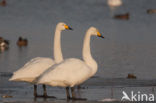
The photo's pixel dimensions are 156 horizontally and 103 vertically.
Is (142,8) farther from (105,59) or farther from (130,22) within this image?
(105,59)

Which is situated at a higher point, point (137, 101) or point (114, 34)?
point (114, 34)

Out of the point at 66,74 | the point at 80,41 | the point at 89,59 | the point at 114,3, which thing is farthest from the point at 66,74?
the point at 114,3

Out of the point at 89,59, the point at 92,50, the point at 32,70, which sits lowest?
the point at 32,70

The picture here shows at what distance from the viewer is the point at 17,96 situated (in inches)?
425

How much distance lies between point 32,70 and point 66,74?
94 centimetres

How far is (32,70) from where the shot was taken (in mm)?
10914

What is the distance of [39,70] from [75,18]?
26.6 m

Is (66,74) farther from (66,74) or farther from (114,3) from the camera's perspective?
(114,3)

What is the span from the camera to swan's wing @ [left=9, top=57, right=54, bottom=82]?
10680mm

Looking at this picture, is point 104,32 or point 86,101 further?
point 104,32

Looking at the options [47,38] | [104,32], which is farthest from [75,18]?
[47,38]

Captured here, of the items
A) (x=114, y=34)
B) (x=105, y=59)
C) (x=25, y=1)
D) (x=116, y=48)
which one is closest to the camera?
(x=105, y=59)

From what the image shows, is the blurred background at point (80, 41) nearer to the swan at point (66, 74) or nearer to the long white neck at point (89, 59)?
the long white neck at point (89, 59)

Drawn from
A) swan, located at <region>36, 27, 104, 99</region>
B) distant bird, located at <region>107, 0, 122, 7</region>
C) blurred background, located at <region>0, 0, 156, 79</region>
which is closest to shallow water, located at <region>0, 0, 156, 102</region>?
blurred background, located at <region>0, 0, 156, 79</region>
